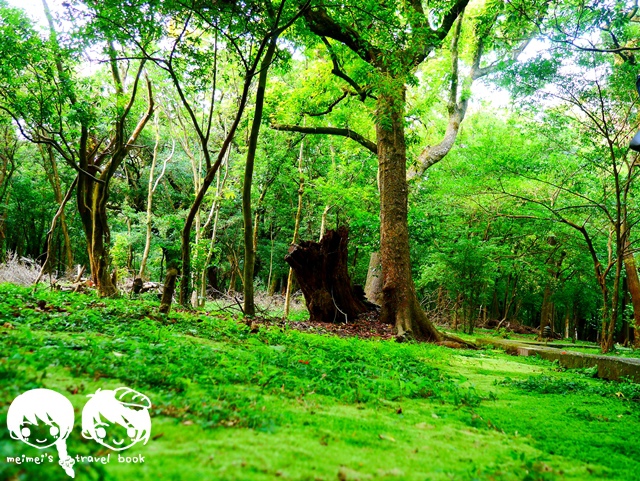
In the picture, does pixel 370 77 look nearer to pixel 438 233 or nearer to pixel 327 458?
pixel 327 458

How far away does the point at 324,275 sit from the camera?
30.7ft

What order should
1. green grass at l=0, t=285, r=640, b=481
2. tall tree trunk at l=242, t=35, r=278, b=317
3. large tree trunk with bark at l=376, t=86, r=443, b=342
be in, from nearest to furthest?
green grass at l=0, t=285, r=640, b=481, tall tree trunk at l=242, t=35, r=278, b=317, large tree trunk with bark at l=376, t=86, r=443, b=342

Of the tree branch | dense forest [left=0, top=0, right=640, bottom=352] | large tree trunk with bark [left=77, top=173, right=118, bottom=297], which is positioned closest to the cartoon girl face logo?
dense forest [left=0, top=0, right=640, bottom=352]

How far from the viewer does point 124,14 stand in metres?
4.96

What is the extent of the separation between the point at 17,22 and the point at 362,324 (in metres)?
8.81

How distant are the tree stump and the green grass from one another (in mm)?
5467

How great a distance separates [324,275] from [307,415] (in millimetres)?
7398

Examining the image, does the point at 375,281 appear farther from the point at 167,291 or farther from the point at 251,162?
the point at 167,291

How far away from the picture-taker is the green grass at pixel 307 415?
4.36 feet

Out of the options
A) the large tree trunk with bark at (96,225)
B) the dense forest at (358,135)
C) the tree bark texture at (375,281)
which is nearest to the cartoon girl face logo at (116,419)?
the dense forest at (358,135)

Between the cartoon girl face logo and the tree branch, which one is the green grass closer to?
the cartoon girl face logo

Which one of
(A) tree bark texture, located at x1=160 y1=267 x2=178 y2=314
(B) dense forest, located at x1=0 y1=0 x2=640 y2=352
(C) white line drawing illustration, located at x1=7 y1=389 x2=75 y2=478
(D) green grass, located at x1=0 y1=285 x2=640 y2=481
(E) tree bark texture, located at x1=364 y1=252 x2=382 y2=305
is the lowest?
(D) green grass, located at x1=0 y1=285 x2=640 y2=481

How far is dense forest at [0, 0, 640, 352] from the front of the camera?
5.83m

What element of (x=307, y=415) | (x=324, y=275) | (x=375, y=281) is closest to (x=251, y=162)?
(x=324, y=275)
